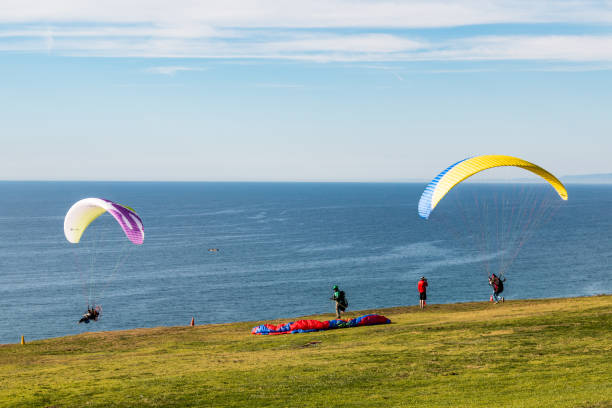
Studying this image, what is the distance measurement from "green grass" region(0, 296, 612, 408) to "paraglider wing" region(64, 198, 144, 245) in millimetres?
6501

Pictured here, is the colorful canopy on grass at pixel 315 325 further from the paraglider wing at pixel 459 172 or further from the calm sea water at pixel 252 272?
the calm sea water at pixel 252 272

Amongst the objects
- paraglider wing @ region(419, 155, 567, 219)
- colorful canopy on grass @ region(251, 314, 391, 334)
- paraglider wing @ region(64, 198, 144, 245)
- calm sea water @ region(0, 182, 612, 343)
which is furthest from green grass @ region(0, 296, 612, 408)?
calm sea water @ region(0, 182, 612, 343)

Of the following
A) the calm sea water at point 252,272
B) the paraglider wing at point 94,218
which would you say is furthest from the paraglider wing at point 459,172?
the calm sea water at point 252,272

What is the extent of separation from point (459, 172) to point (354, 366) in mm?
10340

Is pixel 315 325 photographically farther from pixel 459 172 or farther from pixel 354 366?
pixel 459 172

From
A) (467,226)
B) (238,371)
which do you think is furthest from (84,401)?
(467,226)

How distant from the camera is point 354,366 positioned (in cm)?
2206

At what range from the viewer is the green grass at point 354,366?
60.0ft

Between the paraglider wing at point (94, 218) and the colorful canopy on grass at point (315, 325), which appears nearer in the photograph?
the colorful canopy on grass at point (315, 325)

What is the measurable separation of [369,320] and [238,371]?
1015cm

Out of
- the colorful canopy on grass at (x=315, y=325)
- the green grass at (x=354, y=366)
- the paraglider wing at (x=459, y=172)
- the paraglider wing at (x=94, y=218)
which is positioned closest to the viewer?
the green grass at (x=354, y=366)

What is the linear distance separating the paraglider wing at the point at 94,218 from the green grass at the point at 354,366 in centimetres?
650

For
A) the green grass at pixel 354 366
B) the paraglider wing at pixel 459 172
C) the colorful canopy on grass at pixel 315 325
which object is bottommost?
the green grass at pixel 354 366

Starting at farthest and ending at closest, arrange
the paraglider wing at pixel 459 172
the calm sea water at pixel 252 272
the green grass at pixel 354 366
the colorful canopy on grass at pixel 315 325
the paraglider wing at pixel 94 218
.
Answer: the calm sea water at pixel 252 272 < the paraglider wing at pixel 94 218 < the colorful canopy on grass at pixel 315 325 < the paraglider wing at pixel 459 172 < the green grass at pixel 354 366
